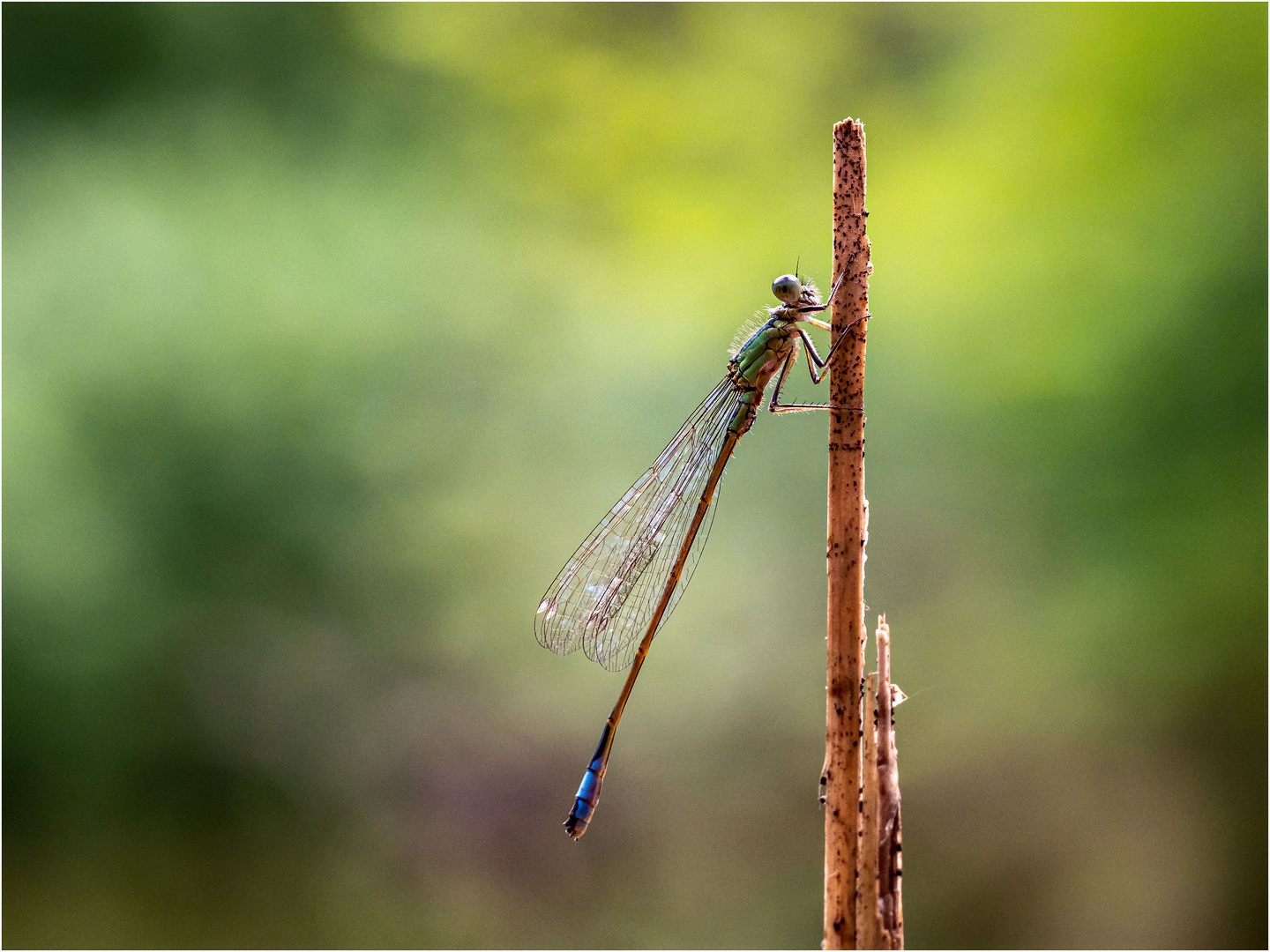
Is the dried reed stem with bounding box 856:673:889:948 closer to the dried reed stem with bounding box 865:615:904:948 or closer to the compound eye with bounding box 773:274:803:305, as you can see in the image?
the dried reed stem with bounding box 865:615:904:948

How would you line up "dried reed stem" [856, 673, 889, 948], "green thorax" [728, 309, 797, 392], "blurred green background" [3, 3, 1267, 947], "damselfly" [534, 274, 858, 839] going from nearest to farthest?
"dried reed stem" [856, 673, 889, 948] → "green thorax" [728, 309, 797, 392] → "damselfly" [534, 274, 858, 839] → "blurred green background" [3, 3, 1267, 947]

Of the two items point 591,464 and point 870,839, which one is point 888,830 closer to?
point 870,839

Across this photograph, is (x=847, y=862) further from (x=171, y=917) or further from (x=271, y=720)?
(x=171, y=917)

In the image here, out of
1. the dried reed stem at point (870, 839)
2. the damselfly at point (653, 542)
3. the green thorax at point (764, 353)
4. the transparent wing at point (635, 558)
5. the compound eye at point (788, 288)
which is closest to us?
the dried reed stem at point (870, 839)

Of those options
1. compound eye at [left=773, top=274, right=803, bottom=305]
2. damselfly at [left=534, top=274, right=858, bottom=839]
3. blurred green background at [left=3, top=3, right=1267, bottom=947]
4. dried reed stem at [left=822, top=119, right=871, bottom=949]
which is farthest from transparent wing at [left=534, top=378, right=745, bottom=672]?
blurred green background at [left=3, top=3, right=1267, bottom=947]

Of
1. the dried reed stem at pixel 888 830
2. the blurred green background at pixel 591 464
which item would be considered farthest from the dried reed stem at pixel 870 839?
the blurred green background at pixel 591 464

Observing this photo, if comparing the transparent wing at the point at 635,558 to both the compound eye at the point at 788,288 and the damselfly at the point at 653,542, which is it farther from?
the compound eye at the point at 788,288

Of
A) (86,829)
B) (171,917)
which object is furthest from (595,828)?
(86,829)
